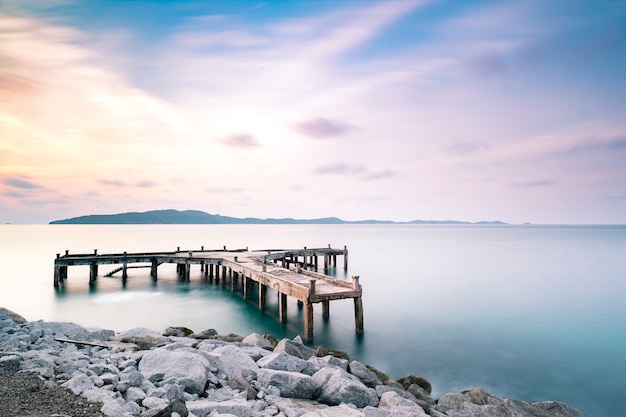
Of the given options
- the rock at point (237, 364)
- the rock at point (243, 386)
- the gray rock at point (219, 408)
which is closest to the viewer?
the gray rock at point (219, 408)

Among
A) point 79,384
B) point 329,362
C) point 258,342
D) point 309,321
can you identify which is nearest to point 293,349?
point 329,362

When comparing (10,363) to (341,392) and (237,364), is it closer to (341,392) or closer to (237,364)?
(237,364)

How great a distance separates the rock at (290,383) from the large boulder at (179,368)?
1.25 meters

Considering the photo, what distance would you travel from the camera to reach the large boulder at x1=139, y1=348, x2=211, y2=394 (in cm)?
729

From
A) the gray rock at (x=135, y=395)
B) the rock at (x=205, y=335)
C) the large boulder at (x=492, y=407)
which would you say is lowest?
the large boulder at (x=492, y=407)

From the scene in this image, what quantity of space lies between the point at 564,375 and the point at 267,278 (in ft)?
44.2

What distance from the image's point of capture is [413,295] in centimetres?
2945

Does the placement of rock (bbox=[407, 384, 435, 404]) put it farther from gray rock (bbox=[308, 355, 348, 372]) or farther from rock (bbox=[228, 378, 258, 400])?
rock (bbox=[228, 378, 258, 400])

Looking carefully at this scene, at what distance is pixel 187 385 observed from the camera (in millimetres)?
7242

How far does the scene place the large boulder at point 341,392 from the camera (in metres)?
8.12

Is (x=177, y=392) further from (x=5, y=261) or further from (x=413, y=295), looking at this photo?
(x=5, y=261)

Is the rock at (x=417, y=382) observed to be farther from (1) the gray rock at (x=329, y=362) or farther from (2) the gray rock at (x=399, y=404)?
(2) the gray rock at (x=399, y=404)

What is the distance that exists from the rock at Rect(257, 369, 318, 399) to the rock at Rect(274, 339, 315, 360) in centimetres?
213

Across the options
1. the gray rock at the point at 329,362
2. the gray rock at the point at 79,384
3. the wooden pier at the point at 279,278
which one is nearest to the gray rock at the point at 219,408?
the gray rock at the point at 79,384
